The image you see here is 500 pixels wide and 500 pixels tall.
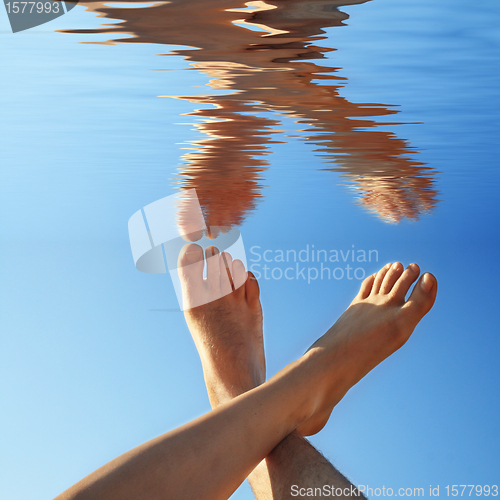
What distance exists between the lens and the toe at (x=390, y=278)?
2.41m

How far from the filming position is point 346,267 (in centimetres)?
485

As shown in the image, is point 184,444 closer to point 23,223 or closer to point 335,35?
point 335,35

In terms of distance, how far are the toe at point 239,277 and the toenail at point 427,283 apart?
3.32 ft

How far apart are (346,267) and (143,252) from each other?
2686 millimetres

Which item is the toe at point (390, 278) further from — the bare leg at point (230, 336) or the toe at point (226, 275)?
the toe at point (226, 275)
